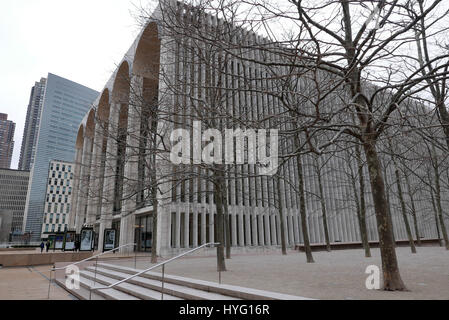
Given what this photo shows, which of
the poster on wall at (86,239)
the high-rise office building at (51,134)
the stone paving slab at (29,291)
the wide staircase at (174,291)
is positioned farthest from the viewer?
the high-rise office building at (51,134)

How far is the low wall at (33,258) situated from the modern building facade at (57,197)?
88530 millimetres

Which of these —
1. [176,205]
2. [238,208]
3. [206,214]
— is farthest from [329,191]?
[176,205]

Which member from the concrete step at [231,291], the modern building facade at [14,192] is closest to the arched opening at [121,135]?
the concrete step at [231,291]

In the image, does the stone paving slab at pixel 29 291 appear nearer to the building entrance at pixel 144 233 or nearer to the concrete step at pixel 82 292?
the concrete step at pixel 82 292

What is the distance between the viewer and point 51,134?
122438mm

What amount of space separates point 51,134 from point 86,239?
11964cm

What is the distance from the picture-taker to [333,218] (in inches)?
1585

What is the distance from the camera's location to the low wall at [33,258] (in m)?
19.2

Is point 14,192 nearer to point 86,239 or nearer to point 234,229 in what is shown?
point 86,239

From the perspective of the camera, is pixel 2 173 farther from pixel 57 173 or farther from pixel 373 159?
pixel 373 159

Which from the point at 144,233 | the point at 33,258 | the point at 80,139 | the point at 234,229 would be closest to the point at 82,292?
the point at 33,258

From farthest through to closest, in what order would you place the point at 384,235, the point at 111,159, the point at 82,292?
the point at 111,159 → the point at 82,292 → the point at 384,235
